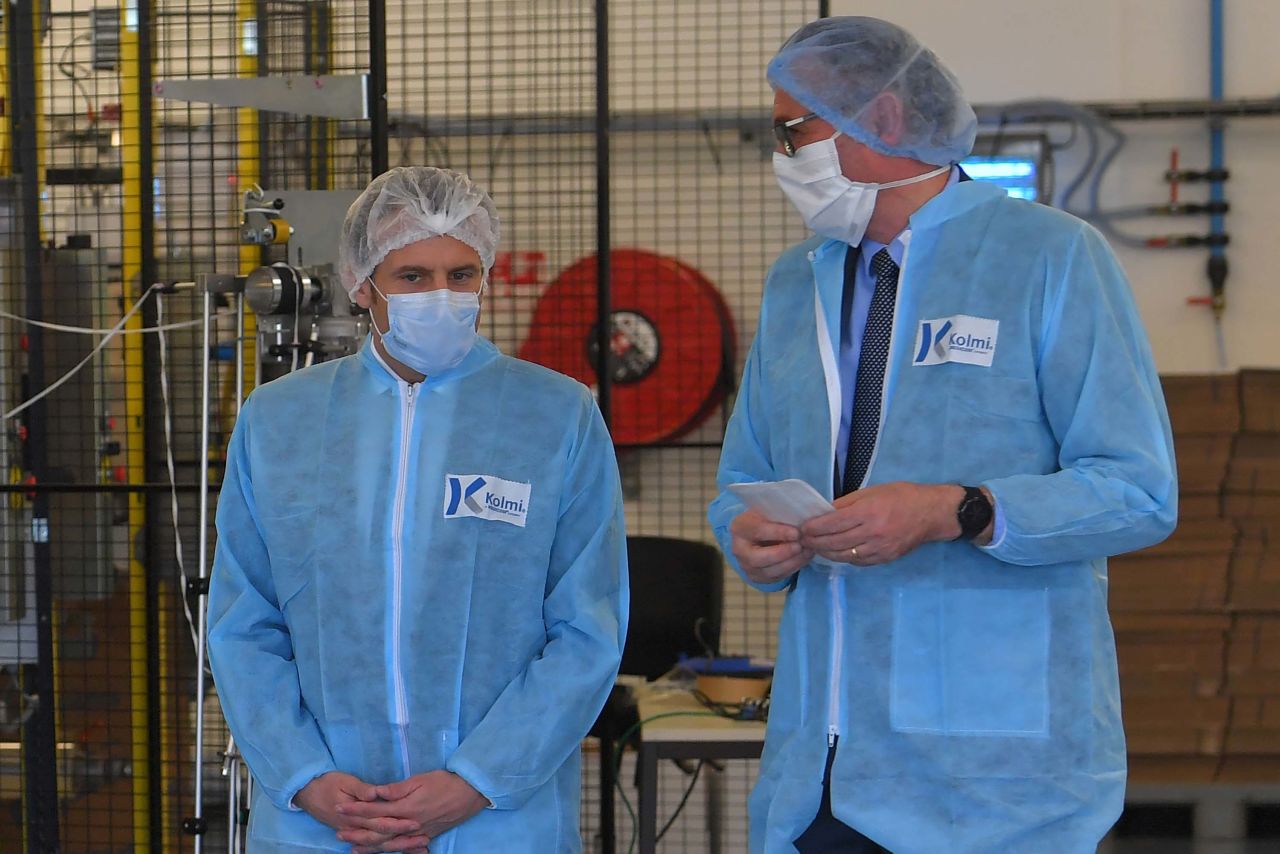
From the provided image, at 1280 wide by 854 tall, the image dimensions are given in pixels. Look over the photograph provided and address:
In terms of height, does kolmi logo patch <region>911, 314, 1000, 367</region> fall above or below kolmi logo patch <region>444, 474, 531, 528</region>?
above

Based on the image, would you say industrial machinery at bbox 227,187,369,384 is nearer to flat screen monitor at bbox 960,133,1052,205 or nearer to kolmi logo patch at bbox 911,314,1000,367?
kolmi logo patch at bbox 911,314,1000,367

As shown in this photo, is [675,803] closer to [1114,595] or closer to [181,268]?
[1114,595]

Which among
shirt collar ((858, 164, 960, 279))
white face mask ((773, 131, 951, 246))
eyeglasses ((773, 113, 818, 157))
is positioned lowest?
shirt collar ((858, 164, 960, 279))

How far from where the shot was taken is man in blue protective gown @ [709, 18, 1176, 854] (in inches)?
59.7

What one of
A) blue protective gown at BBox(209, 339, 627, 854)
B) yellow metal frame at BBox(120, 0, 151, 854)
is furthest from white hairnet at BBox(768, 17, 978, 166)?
yellow metal frame at BBox(120, 0, 151, 854)

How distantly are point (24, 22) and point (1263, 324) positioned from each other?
4.60 m

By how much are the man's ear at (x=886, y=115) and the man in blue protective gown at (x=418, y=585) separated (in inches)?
22.8

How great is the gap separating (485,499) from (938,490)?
2.14 feet

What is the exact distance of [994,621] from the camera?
1.57 meters

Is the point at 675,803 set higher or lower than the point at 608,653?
lower

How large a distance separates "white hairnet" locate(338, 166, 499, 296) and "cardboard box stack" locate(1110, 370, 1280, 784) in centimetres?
305

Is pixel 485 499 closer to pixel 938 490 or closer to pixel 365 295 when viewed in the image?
pixel 365 295

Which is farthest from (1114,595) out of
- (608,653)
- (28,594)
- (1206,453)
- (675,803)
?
(28,594)

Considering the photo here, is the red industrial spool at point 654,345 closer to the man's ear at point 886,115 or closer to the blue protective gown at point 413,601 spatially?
the blue protective gown at point 413,601
